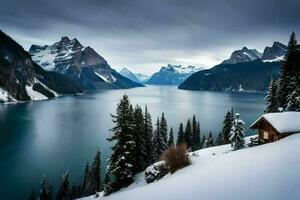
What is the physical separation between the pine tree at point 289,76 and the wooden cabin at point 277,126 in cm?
2085

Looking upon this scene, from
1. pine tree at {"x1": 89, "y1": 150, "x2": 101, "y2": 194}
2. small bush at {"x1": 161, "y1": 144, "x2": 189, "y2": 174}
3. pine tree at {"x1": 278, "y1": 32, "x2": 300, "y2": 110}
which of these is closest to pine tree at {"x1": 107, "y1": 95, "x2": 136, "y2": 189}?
small bush at {"x1": 161, "y1": 144, "x2": 189, "y2": 174}

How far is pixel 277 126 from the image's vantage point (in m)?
35.0

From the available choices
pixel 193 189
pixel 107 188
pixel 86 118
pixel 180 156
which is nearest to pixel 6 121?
pixel 86 118

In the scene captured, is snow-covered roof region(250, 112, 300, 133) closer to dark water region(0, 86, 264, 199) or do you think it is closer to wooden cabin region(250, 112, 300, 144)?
wooden cabin region(250, 112, 300, 144)

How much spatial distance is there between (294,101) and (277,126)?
21.1m

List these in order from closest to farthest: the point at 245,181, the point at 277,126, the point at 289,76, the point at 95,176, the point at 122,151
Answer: the point at 245,181 → the point at 277,126 → the point at 122,151 → the point at 289,76 → the point at 95,176

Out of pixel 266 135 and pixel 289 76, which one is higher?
pixel 289 76

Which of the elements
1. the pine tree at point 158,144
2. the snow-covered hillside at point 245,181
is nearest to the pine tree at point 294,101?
the pine tree at point 158,144

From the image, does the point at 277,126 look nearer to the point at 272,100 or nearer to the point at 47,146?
the point at 272,100

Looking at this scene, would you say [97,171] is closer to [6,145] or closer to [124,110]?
[124,110]

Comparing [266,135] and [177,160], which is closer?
[177,160]

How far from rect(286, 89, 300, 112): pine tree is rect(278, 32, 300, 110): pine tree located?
232 centimetres

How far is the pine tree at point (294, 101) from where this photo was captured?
51781 millimetres

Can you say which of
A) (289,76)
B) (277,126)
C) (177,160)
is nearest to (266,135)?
(277,126)
